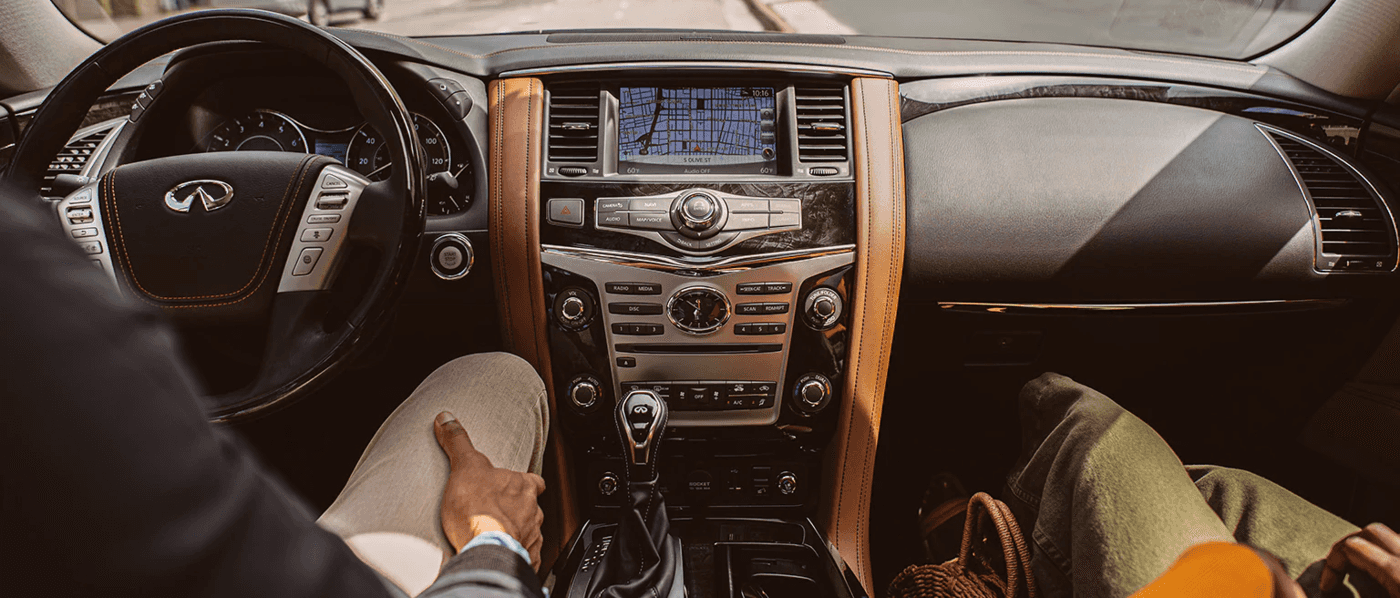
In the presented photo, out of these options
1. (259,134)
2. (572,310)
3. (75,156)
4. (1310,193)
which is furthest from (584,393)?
(1310,193)

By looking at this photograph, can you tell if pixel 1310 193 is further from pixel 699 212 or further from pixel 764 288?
pixel 699 212

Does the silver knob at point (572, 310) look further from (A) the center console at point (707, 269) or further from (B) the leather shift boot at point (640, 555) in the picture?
(B) the leather shift boot at point (640, 555)

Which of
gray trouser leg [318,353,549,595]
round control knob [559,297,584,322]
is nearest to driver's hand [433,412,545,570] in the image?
gray trouser leg [318,353,549,595]

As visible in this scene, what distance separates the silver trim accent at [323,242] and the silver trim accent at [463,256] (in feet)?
0.83

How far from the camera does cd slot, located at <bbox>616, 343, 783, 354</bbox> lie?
5.44 feet

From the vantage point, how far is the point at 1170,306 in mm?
1731

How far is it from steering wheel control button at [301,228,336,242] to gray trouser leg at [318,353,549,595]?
364 mm

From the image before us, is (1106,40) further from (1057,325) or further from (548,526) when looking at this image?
(548,526)

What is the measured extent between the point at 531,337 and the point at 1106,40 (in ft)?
5.99

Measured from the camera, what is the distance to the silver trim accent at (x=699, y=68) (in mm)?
1607

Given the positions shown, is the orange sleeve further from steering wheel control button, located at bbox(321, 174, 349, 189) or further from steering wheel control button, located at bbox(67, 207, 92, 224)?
steering wheel control button, located at bbox(67, 207, 92, 224)

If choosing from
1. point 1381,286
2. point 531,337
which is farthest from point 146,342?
point 1381,286

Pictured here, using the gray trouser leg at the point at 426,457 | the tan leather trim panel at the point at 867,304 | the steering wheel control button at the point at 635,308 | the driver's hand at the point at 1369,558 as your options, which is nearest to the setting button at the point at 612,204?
the steering wheel control button at the point at 635,308

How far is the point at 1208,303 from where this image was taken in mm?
1727
